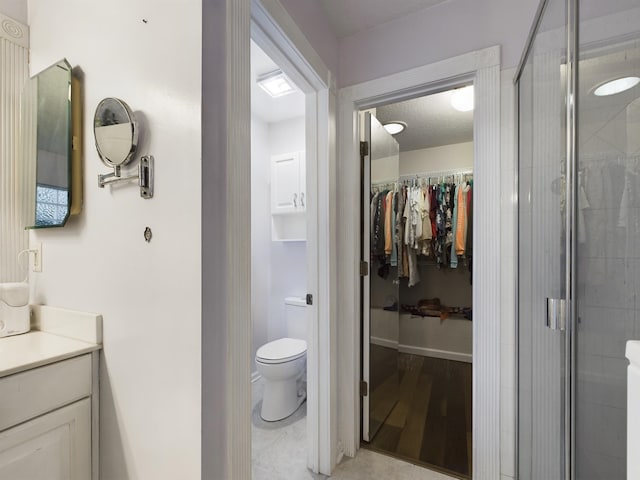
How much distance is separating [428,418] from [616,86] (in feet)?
6.92

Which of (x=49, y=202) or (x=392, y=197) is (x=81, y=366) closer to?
(x=49, y=202)

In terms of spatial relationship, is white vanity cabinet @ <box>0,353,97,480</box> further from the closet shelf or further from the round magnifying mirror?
the closet shelf

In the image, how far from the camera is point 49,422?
91 centimetres

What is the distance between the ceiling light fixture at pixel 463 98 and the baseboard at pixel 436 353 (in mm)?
2543

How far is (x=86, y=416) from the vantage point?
102 cm

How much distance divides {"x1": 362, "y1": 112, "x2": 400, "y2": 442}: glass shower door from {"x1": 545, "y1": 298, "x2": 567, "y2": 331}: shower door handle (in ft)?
3.01

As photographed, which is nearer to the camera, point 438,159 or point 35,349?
point 35,349

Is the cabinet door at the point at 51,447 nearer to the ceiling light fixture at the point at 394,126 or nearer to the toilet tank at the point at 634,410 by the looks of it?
the toilet tank at the point at 634,410

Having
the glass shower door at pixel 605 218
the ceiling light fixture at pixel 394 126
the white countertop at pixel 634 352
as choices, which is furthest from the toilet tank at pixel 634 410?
the ceiling light fixture at pixel 394 126

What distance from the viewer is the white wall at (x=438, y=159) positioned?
12.0ft

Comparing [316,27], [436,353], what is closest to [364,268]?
[316,27]

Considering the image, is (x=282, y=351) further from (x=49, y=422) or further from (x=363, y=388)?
(x=49, y=422)

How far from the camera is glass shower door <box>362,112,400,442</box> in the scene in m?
1.79

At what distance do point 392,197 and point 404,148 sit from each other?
1.55 meters
